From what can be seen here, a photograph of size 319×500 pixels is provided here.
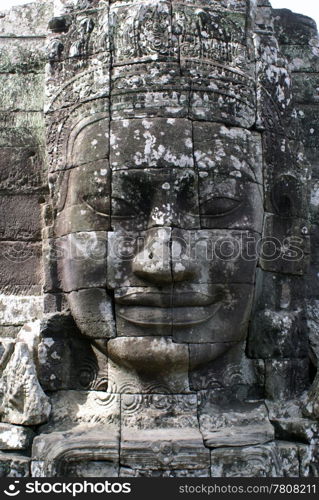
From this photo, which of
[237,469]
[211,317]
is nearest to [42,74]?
[211,317]

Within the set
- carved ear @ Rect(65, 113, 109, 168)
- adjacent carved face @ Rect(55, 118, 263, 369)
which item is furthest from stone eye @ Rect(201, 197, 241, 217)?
carved ear @ Rect(65, 113, 109, 168)

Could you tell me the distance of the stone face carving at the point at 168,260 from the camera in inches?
220

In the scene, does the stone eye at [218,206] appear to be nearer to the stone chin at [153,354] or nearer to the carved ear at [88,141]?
the carved ear at [88,141]

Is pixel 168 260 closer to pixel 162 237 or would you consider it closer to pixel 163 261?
pixel 163 261

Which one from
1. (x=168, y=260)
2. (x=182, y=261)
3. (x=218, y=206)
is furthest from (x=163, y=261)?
(x=218, y=206)

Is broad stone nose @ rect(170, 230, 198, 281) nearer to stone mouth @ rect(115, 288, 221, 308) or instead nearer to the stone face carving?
the stone face carving

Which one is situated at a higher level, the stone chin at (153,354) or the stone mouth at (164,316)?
the stone mouth at (164,316)

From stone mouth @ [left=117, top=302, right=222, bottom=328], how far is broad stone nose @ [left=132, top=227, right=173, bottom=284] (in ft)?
0.77

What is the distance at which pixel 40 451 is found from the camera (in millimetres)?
5438

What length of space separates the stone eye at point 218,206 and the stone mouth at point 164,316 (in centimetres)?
76

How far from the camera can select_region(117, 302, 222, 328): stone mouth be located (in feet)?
18.6

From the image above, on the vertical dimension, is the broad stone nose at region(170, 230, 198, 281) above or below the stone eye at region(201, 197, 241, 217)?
below

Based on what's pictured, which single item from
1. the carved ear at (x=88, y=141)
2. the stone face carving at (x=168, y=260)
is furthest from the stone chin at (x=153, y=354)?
the carved ear at (x=88, y=141)

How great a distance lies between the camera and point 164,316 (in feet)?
18.6
